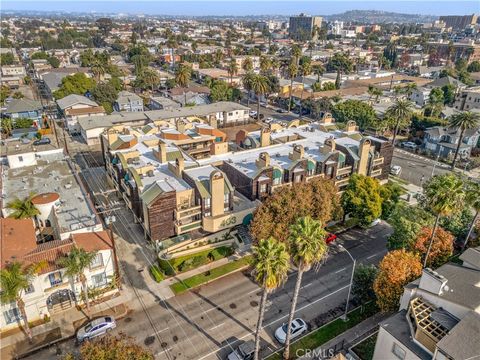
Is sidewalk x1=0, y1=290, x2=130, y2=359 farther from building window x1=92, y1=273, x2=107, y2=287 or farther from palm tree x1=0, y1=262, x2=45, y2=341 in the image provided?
building window x1=92, y1=273, x2=107, y2=287

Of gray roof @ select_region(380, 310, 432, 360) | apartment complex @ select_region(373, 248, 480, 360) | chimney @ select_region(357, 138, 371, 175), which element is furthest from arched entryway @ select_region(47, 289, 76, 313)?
chimney @ select_region(357, 138, 371, 175)

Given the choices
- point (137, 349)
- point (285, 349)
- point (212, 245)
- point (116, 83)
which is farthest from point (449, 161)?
point (116, 83)

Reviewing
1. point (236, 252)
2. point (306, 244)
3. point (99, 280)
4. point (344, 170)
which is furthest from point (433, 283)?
point (99, 280)

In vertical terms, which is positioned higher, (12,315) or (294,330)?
(12,315)

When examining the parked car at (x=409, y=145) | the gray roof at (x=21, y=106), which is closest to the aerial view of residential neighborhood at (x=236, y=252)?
the parked car at (x=409, y=145)

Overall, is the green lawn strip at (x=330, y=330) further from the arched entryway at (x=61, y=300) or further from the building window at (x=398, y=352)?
the arched entryway at (x=61, y=300)

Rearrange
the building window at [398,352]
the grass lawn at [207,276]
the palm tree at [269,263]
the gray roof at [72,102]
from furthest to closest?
the gray roof at [72,102]
the grass lawn at [207,276]
the building window at [398,352]
the palm tree at [269,263]

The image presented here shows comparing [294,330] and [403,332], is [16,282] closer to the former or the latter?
[294,330]
